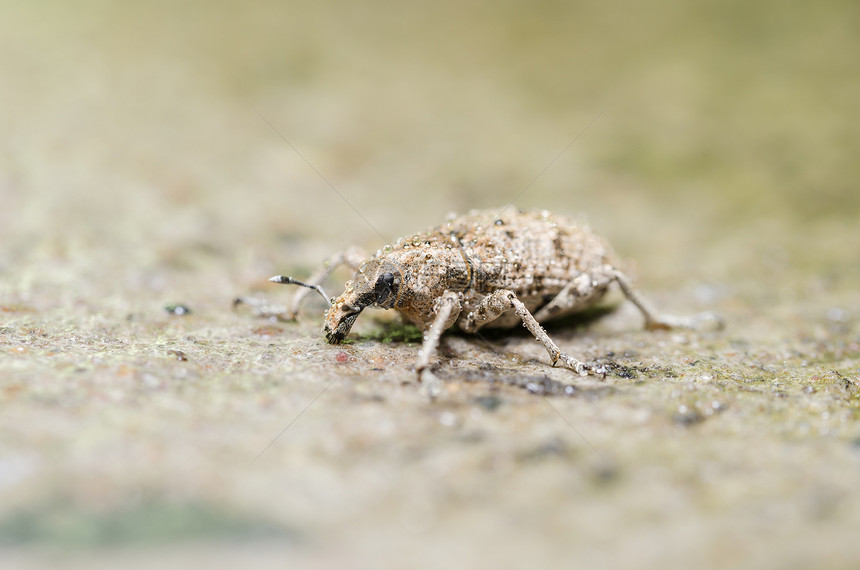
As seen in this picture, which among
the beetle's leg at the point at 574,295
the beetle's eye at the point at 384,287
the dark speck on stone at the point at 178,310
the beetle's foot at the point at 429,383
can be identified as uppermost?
the beetle's leg at the point at 574,295

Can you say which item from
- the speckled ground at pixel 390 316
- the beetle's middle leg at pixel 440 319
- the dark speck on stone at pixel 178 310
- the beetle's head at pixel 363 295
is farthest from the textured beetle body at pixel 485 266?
the dark speck on stone at pixel 178 310

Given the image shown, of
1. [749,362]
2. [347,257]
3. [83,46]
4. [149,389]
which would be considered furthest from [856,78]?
[83,46]

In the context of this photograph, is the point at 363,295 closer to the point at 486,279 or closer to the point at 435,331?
the point at 435,331

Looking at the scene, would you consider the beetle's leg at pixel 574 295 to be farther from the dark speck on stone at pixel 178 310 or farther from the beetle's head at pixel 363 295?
the dark speck on stone at pixel 178 310

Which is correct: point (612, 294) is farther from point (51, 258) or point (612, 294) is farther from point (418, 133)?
point (51, 258)

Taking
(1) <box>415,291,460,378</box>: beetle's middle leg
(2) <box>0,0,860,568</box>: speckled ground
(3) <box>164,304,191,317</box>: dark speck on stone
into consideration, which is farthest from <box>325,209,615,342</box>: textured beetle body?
(3) <box>164,304,191,317</box>: dark speck on stone

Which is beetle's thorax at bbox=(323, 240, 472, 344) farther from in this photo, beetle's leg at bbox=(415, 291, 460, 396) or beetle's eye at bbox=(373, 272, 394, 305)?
beetle's leg at bbox=(415, 291, 460, 396)
